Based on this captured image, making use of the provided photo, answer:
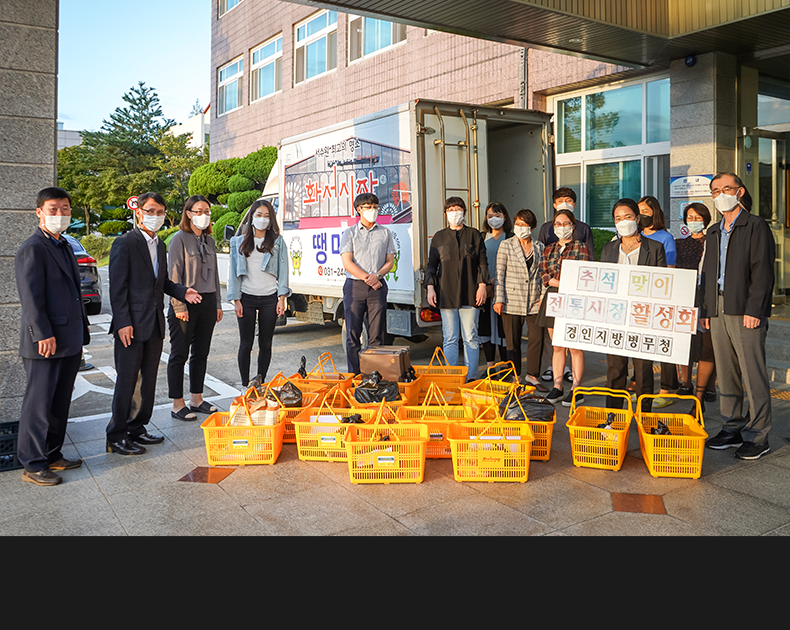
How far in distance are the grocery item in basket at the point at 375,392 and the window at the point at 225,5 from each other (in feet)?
79.3

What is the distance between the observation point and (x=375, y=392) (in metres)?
5.61

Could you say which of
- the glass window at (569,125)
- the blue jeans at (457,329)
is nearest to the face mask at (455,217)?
the blue jeans at (457,329)

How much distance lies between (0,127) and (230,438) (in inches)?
116

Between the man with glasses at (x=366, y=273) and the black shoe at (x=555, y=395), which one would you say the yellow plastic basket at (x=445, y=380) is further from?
the black shoe at (x=555, y=395)

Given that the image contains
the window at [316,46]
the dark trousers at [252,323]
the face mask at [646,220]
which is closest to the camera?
the dark trousers at [252,323]

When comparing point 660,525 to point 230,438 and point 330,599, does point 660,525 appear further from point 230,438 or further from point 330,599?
point 230,438

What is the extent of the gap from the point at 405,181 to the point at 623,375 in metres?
3.45

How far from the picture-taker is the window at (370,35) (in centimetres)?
1698

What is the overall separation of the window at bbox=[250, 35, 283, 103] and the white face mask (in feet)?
59.0

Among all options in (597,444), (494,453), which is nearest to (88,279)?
(494,453)

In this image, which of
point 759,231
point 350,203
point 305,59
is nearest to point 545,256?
point 759,231

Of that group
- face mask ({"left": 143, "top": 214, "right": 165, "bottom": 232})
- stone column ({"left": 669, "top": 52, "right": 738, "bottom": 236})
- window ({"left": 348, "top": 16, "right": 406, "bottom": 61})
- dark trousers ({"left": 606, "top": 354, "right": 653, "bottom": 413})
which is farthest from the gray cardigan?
window ({"left": 348, "top": 16, "right": 406, "bottom": 61})

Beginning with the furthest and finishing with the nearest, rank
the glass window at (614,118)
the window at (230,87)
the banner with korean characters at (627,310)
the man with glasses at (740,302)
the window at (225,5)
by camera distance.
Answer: the window at (230,87) < the window at (225,5) < the glass window at (614,118) < the banner with korean characters at (627,310) < the man with glasses at (740,302)

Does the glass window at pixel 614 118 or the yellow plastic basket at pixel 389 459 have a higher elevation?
the glass window at pixel 614 118
